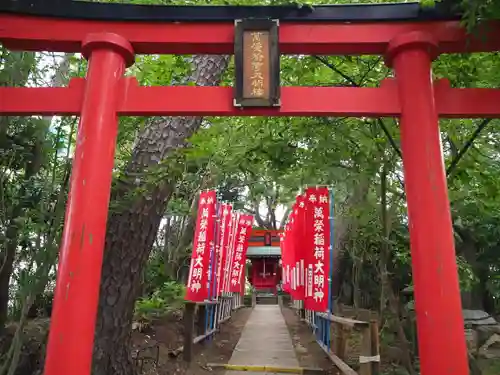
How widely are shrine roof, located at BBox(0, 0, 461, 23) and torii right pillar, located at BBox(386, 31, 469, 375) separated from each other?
334mm

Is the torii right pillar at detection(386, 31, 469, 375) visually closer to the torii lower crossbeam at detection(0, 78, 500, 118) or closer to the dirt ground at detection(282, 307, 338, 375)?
the torii lower crossbeam at detection(0, 78, 500, 118)

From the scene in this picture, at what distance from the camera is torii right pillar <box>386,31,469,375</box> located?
296 centimetres

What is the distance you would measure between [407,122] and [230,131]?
A: 3404 mm

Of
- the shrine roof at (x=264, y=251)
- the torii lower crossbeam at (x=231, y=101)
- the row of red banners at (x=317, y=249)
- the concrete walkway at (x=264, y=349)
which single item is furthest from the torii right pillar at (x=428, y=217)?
the shrine roof at (x=264, y=251)

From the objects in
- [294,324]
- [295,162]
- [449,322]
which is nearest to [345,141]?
[295,162]

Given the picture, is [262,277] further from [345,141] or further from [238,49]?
[238,49]

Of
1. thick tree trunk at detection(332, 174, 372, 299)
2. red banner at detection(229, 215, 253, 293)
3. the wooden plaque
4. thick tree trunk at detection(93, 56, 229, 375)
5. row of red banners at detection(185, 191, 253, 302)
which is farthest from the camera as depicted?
red banner at detection(229, 215, 253, 293)

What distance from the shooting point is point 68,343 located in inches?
114

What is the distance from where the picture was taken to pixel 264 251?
26.3 meters

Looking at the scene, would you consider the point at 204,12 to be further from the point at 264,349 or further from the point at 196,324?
the point at 264,349

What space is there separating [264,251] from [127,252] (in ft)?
71.9

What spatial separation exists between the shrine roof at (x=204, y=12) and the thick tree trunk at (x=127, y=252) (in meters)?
1.77

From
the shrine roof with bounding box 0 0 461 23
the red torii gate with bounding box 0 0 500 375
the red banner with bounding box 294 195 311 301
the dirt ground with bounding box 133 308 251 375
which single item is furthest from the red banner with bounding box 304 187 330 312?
the shrine roof with bounding box 0 0 461 23

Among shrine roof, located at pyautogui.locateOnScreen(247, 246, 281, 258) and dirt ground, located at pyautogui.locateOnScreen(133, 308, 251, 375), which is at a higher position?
shrine roof, located at pyautogui.locateOnScreen(247, 246, 281, 258)
